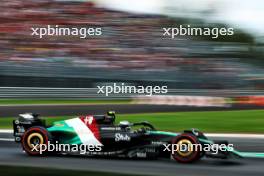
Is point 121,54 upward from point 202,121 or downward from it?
upward

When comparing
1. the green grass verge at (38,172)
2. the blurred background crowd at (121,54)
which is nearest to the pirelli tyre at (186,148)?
the blurred background crowd at (121,54)

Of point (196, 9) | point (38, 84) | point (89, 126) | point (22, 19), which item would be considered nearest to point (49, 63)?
point (38, 84)

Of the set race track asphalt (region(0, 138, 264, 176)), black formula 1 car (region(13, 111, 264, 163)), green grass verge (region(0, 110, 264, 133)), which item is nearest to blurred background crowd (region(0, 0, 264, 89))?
green grass verge (region(0, 110, 264, 133))

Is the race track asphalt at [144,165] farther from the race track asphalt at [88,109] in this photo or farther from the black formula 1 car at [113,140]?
the race track asphalt at [88,109]

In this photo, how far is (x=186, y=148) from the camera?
19.1 ft

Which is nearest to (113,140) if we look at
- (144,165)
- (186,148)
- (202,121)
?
(144,165)

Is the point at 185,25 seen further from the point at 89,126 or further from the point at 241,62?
the point at 89,126

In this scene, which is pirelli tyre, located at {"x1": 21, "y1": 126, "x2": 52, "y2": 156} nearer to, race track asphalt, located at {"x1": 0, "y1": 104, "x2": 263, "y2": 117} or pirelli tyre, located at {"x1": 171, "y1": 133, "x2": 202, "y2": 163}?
race track asphalt, located at {"x1": 0, "y1": 104, "x2": 263, "y2": 117}

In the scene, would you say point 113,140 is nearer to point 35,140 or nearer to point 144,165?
point 144,165

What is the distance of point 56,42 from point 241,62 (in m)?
2.88

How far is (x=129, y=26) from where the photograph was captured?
8.05 meters

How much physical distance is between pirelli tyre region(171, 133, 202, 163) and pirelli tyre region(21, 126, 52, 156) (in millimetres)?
1644

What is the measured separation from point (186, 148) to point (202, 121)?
2174mm

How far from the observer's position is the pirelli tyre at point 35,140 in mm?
6422
